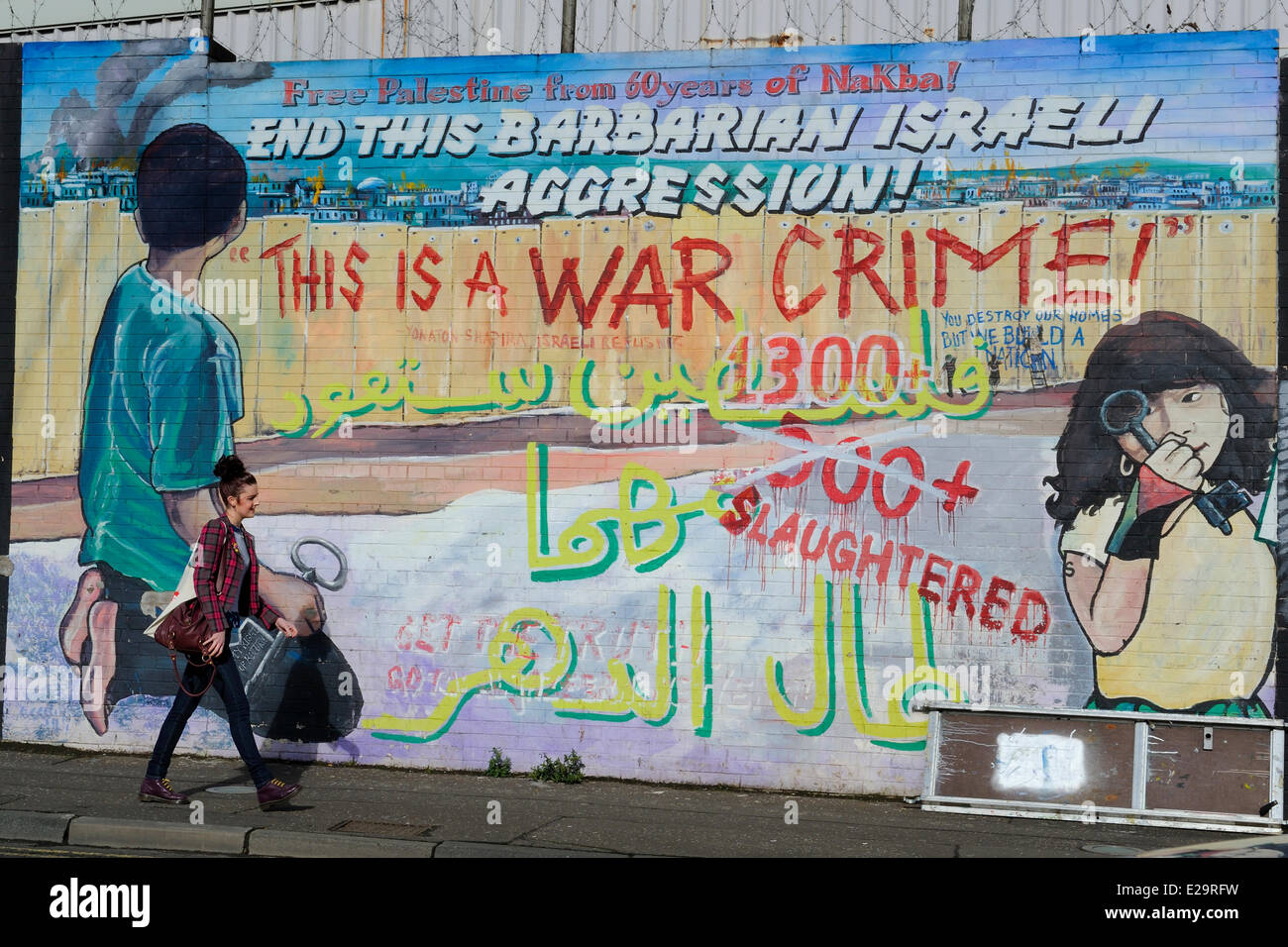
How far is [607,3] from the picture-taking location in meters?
10.7

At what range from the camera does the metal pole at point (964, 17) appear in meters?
9.88

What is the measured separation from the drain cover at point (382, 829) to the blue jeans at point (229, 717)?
28.1 inches

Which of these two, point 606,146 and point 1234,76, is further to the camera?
point 606,146

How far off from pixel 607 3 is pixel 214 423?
14.8ft

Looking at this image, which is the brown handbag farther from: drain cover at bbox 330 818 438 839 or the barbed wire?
the barbed wire

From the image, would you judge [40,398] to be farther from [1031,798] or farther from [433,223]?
[1031,798]

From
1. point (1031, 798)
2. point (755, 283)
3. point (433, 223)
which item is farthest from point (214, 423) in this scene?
point (1031, 798)

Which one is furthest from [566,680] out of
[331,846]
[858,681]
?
[331,846]

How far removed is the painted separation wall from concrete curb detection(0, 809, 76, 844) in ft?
7.08

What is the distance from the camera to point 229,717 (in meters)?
8.62

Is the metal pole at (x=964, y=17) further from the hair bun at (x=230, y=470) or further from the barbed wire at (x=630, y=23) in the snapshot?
the hair bun at (x=230, y=470)

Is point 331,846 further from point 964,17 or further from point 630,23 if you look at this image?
point 964,17

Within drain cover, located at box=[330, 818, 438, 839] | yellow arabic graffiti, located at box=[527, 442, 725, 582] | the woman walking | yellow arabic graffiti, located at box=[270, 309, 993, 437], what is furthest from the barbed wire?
drain cover, located at box=[330, 818, 438, 839]

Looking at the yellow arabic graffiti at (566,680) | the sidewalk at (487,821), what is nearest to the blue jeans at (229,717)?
the sidewalk at (487,821)
